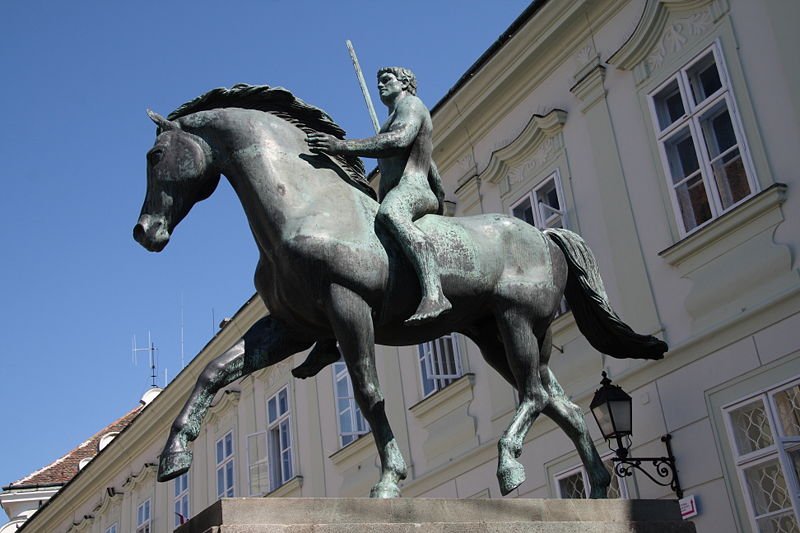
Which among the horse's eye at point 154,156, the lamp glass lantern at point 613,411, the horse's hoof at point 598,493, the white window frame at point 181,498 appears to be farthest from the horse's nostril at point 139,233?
the white window frame at point 181,498

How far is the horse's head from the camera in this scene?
5078 mm

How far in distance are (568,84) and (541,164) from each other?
1.00 metres

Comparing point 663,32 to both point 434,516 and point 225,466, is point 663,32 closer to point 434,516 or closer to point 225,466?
point 434,516

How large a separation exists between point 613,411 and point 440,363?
5217 millimetres

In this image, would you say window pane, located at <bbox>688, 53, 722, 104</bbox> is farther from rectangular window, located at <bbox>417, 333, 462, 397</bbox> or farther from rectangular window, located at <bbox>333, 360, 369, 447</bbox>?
rectangular window, located at <bbox>333, 360, 369, 447</bbox>

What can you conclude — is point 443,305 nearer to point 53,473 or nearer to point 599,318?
point 599,318

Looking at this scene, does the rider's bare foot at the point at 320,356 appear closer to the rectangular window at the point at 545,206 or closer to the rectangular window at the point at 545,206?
the rectangular window at the point at 545,206

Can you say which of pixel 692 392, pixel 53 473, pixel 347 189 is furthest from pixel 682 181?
pixel 53 473

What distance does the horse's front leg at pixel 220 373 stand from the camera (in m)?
4.59

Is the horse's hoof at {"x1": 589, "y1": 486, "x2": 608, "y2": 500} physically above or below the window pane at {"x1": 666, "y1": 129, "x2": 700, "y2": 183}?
below

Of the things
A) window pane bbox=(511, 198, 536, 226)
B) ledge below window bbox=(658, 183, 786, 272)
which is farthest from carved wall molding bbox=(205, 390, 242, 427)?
ledge below window bbox=(658, 183, 786, 272)

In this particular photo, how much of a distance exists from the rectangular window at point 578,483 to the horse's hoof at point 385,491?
6524mm

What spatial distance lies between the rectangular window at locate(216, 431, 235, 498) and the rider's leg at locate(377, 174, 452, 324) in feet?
51.6

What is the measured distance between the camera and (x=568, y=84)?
12555mm
